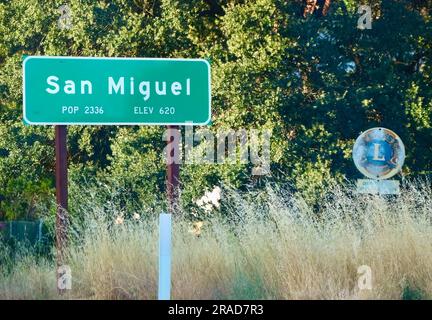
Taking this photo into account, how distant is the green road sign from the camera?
1125cm

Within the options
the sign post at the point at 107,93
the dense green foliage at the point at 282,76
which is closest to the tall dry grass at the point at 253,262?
the sign post at the point at 107,93

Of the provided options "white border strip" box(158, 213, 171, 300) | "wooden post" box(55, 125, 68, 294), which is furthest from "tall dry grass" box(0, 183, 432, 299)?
"white border strip" box(158, 213, 171, 300)

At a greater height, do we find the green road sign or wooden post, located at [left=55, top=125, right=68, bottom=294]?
the green road sign

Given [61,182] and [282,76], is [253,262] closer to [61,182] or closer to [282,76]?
[61,182]

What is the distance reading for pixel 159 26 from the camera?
16.9m

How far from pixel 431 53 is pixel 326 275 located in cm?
676

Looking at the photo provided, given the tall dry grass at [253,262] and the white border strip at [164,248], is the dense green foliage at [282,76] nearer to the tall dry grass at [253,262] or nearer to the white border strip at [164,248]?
the tall dry grass at [253,262]

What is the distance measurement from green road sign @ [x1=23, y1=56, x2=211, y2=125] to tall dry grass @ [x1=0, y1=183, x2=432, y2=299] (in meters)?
1.33

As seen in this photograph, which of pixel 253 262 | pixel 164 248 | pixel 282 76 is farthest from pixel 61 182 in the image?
pixel 282 76

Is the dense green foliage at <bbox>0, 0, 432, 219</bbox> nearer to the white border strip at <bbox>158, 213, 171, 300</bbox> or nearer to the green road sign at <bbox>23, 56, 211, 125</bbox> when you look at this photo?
the green road sign at <bbox>23, 56, 211, 125</bbox>

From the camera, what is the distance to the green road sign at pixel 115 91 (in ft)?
36.9

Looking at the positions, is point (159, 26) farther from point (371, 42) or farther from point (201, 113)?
point (201, 113)
